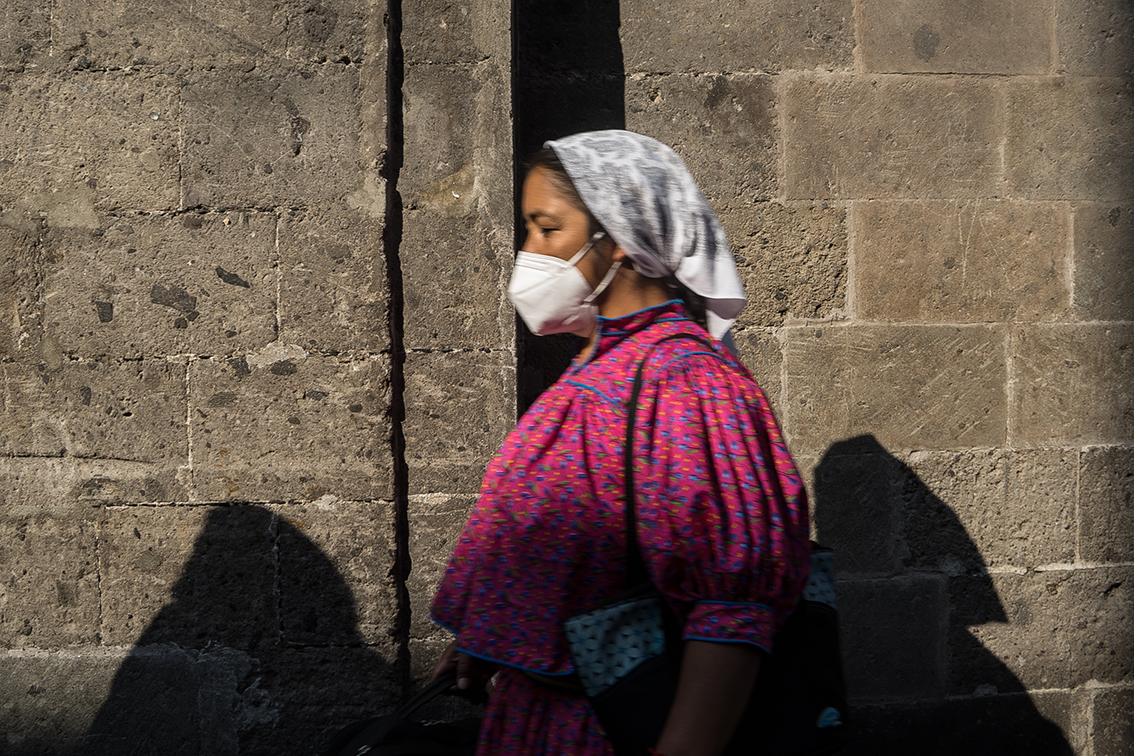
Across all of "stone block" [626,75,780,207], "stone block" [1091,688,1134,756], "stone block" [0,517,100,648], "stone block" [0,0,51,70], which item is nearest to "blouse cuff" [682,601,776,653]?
"stone block" [626,75,780,207]

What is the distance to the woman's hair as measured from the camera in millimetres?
1275

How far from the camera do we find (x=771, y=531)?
1.03 meters

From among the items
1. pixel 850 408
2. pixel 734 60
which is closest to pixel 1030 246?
pixel 850 408

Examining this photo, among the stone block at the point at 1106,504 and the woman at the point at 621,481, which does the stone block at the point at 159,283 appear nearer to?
the woman at the point at 621,481

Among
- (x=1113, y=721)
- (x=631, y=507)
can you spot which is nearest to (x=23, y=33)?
(x=631, y=507)

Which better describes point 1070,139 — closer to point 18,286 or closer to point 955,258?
point 955,258

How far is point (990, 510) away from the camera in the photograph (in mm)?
2861

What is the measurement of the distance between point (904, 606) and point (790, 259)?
1428 mm

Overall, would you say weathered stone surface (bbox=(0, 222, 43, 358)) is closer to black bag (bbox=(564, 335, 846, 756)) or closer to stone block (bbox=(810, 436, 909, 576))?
black bag (bbox=(564, 335, 846, 756))

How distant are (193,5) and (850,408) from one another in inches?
105

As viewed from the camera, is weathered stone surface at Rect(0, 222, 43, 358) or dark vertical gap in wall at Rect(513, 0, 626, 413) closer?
weathered stone surface at Rect(0, 222, 43, 358)

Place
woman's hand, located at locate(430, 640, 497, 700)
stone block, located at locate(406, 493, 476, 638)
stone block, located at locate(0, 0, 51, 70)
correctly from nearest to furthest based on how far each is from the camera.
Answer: woman's hand, located at locate(430, 640, 497, 700) → stone block, located at locate(0, 0, 51, 70) → stone block, located at locate(406, 493, 476, 638)

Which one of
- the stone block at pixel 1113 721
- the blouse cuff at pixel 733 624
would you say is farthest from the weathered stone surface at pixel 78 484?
the stone block at pixel 1113 721

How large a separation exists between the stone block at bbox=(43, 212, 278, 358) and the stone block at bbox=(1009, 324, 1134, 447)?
9.20 feet
